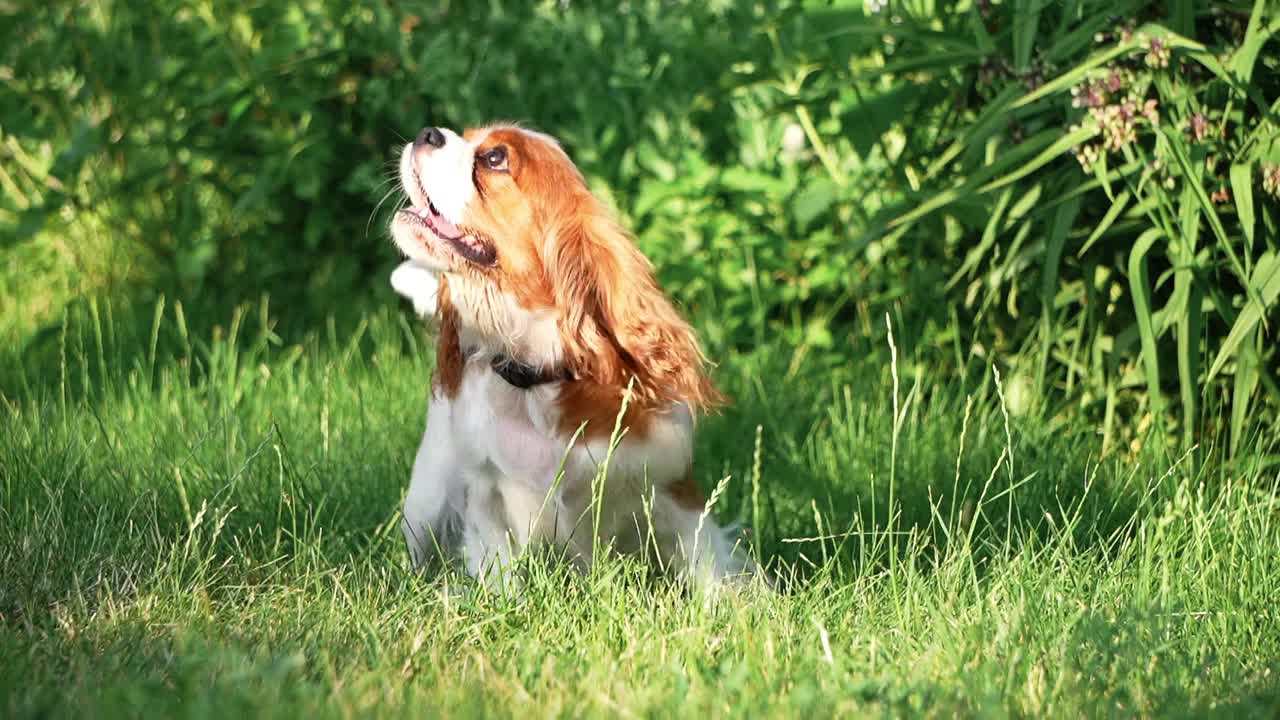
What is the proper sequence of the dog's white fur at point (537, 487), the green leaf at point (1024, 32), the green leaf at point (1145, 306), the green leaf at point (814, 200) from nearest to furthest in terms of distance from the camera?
the dog's white fur at point (537, 487)
the green leaf at point (1145, 306)
the green leaf at point (1024, 32)
the green leaf at point (814, 200)

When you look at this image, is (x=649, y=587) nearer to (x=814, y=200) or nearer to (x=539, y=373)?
(x=539, y=373)

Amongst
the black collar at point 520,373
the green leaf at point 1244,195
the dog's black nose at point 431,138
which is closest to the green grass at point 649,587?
the black collar at point 520,373

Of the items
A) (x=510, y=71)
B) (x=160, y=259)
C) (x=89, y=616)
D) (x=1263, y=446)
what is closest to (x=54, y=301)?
(x=160, y=259)

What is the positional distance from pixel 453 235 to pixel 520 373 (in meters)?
0.27

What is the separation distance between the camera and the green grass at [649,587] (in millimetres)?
2004

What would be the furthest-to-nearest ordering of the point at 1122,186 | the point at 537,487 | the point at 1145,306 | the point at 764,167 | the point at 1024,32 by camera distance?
the point at 764,167, the point at 1122,186, the point at 1024,32, the point at 1145,306, the point at 537,487

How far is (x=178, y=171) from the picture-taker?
4797mm

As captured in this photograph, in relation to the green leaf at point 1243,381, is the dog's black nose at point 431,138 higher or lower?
higher

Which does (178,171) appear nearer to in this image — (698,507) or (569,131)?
(569,131)

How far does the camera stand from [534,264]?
2.78 metres

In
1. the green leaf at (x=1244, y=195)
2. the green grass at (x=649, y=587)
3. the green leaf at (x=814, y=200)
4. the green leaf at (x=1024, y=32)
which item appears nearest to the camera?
the green grass at (x=649, y=587)

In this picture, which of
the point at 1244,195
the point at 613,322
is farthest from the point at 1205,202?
the point at 613,322

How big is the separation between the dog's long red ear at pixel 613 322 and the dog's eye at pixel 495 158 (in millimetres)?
153

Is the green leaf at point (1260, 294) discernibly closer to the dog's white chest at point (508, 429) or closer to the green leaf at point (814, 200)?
the dog's white chest at point (508, 429)
